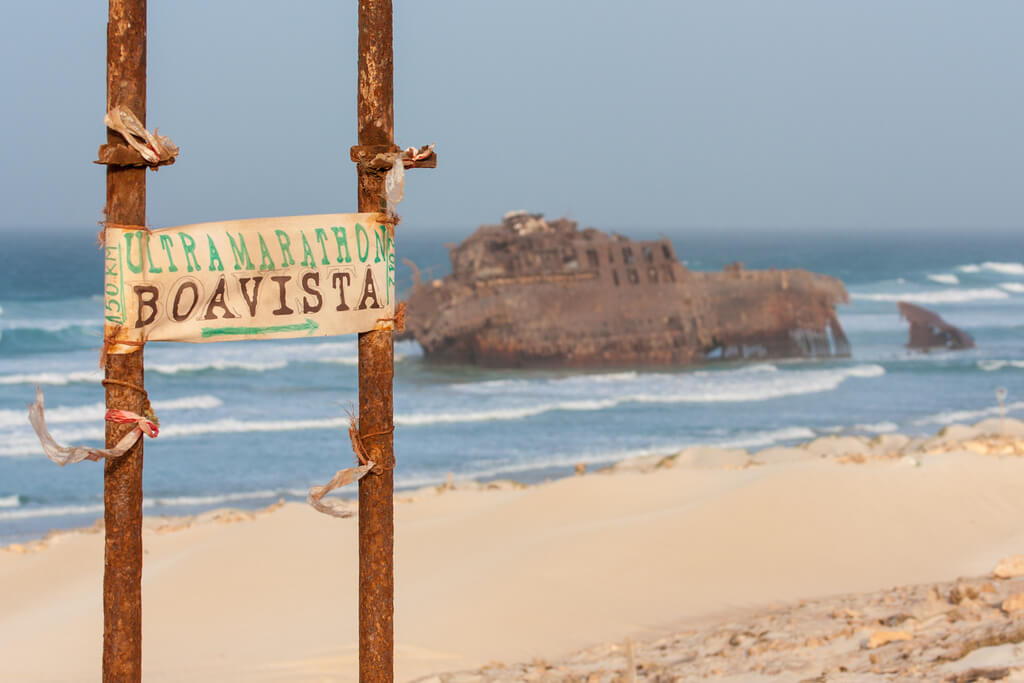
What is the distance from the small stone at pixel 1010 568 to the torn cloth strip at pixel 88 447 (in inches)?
245

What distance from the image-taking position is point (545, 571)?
31.9 feet

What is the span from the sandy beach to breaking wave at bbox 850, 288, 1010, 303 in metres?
64.3

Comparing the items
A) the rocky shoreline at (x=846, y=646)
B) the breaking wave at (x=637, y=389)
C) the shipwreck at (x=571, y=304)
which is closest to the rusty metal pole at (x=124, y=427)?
the rocky shoreline at (x=846, y=646)

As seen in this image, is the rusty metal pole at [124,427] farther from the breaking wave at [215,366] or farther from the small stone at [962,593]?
the breaking wave at [215,366]

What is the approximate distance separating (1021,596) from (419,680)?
376 cm

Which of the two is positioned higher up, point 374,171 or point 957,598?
point 374,171

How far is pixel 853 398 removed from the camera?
30.1 metres

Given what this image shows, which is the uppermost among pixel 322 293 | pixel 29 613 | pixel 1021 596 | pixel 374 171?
pixel 374 171

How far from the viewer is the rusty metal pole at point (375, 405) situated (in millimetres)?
4449

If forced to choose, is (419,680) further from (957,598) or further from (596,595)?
(957,598)

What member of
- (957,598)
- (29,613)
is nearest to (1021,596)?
(957,598)

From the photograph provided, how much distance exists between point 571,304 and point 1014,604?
28420mm

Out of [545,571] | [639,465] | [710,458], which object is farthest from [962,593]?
[639,465]

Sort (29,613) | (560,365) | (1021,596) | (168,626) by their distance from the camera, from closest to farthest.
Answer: (1021,596) < (168,626) < (29,613) < (560,365)
